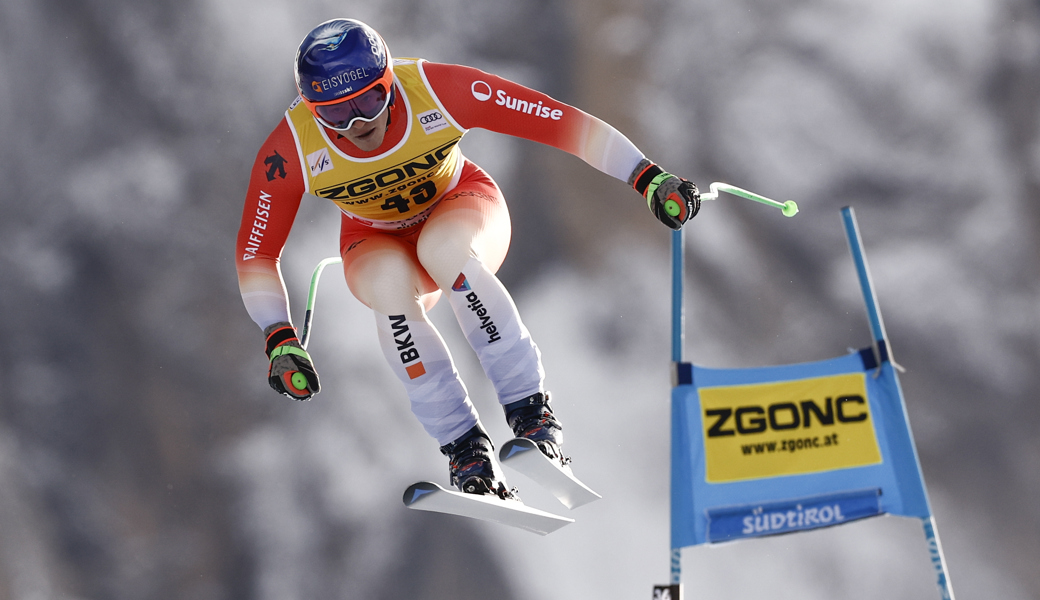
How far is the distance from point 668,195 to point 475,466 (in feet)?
4.37

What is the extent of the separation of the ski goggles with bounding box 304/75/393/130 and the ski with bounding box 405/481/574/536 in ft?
4.71

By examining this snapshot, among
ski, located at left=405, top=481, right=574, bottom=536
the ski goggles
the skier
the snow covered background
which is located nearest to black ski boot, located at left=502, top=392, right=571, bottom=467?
the skier

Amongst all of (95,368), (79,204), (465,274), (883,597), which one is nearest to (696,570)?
(883,597)

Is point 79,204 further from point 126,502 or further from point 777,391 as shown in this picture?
point 777,391

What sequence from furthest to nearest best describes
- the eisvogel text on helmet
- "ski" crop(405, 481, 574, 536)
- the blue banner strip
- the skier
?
1. the skier
2. the eisvogel text on helmet
3. "ski" crop(405, 481, 574, 536)
4. the blue banner strip

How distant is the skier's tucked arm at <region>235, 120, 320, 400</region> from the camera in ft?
11.9

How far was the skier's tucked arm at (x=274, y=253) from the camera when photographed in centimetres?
363

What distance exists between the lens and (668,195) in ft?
11.4

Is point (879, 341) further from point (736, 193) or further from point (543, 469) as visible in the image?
point (543, 469)

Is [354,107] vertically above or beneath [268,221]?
above

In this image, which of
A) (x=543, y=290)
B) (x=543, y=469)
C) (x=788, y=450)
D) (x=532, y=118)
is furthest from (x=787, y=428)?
(x=543, y=290)

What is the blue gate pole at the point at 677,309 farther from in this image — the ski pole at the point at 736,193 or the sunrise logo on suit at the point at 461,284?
the sunrise logo on suit at the point at 461,284

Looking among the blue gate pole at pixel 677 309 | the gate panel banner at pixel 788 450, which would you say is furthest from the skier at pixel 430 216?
the gate panel banner at pixel 788 450

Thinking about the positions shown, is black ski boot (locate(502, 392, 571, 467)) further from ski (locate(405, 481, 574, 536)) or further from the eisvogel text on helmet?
the eisvogel text on helmet
